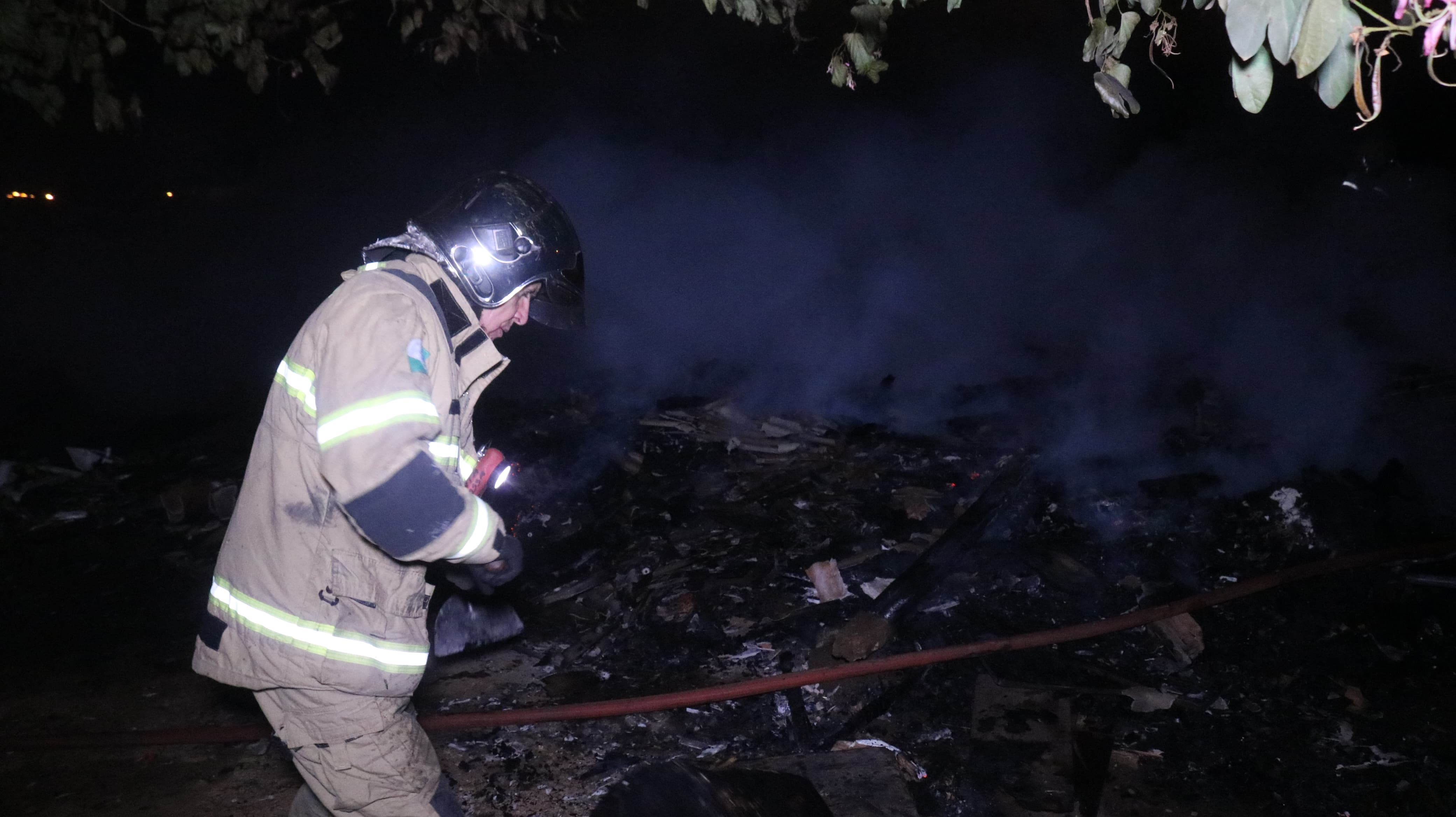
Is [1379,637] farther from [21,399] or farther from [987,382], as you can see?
[21,399]

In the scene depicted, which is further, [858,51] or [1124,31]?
[858,51]

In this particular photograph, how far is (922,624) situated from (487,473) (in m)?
3.08

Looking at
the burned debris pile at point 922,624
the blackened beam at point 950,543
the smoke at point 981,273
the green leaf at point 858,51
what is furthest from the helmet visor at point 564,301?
the smoke at point 981,273

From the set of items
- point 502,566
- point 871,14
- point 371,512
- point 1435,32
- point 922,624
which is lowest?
point 922,624

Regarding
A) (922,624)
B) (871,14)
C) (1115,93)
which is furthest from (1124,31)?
(922,624)

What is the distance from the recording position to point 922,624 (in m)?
4.71

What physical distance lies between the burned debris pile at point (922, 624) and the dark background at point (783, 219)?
1794mm

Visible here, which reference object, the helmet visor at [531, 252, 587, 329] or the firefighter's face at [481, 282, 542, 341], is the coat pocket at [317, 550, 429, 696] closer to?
the firefighter's face at [481, 282, 542, 341]

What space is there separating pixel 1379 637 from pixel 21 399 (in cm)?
1300

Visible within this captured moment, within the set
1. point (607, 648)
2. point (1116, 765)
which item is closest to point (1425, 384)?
point (1116, 765)

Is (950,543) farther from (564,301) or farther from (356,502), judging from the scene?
(356,502)

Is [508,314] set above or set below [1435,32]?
below

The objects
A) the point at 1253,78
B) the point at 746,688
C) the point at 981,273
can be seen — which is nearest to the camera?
the point at 1253,78

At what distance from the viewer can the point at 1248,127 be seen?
9789 mm
